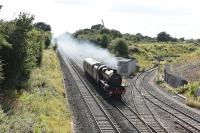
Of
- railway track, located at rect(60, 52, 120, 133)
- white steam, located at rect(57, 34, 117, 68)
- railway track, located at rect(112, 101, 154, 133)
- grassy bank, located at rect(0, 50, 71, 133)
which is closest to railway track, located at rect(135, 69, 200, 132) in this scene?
railway track, located at rect(112, 101, 154, 133)

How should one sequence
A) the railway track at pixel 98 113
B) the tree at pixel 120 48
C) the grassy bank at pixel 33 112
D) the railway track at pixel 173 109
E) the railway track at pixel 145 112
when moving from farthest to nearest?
the tree at pixel 120 48
the railway track at pixel 173 109
the railway track at pixel 145 112
the railway track at pixel 98 113
the grassy bank at pixel 33 112

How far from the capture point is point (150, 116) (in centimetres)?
3328

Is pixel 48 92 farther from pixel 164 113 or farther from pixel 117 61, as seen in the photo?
pixel 117 61

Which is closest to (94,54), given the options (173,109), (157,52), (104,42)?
(104,42)

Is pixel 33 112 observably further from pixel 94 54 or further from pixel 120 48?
pixel 120 48

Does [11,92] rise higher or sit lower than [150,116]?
higher

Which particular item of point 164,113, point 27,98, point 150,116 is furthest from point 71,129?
point 164,113

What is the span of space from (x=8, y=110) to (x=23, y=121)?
10.1ft

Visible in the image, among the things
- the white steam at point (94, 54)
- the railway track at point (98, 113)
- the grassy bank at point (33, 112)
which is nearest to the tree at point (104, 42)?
the white steam at point (94, 54)

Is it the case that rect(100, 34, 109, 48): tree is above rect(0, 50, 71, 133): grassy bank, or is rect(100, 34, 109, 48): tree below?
above

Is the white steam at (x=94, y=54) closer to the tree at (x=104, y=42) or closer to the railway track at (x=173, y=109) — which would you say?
the tree at (x=104, y=42)

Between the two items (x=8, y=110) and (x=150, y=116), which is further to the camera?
(x=150, y=116)

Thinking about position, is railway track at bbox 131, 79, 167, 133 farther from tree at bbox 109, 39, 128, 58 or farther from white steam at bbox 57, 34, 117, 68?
tree at bbox 109, 39, 128, 58

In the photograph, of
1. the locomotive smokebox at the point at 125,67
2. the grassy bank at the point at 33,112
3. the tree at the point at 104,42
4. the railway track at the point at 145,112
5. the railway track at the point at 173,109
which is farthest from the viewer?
the tree at the point at 104,42
